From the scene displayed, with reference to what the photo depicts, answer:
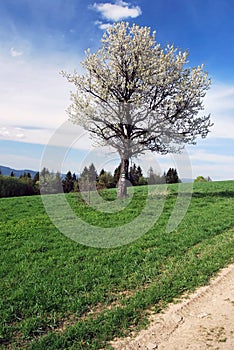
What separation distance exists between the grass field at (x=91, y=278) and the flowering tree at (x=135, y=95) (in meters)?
10.2

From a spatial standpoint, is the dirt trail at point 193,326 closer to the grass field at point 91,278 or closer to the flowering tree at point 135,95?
the grass field at point 91,278

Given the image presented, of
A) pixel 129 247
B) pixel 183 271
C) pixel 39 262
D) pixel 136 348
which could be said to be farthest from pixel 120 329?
pixel 129 247

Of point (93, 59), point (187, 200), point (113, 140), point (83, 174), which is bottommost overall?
point (187, 200)

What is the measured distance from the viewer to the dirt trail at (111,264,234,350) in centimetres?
591

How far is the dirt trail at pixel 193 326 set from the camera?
19.4 feet

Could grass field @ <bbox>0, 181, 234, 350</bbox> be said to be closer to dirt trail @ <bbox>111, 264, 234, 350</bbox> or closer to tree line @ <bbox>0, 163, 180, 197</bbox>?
dirt trail @ <bbox>111, 264, 234, 350</bbox>

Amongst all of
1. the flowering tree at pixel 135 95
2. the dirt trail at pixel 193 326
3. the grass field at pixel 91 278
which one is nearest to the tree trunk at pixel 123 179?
the flowering tree at pixel 135 95

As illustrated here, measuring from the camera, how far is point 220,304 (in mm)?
7477

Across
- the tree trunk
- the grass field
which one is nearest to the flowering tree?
the tree trunk

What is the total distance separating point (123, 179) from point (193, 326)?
18.1 metres

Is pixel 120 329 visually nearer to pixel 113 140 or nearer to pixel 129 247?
pixel 129 247

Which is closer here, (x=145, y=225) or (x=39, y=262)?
(x=39, y=262)

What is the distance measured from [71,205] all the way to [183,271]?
14.0m

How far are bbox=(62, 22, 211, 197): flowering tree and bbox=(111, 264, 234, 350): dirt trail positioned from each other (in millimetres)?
16800
